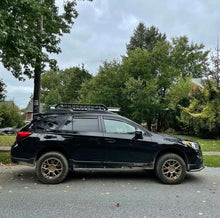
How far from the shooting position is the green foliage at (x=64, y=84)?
5469cm

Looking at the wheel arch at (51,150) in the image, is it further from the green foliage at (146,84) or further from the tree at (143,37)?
the tree at (143,37)

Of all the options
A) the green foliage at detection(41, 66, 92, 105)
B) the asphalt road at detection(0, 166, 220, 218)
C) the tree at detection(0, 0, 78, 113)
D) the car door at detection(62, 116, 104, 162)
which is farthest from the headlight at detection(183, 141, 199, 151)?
the green foliage at detection(41, 66, 92, 105)

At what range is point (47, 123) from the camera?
5781 millimetres

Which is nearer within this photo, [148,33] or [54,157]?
[54,157]

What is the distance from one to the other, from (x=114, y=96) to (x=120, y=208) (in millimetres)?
23349

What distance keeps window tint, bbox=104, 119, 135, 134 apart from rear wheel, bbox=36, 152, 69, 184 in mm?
1404

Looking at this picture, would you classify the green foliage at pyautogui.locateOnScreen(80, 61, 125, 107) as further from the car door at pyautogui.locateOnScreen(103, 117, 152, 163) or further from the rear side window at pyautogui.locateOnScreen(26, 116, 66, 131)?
the car door at pyautogui.locateOnScreen(103, 117, 152, 163)

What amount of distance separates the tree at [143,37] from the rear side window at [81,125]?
1572 inches

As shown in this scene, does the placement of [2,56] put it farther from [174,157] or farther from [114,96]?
[114,96]

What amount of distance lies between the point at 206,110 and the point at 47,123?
14.1 m

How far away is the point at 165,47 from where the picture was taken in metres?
29.0

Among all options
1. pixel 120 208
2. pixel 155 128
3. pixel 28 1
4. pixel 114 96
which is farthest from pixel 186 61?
pixel 120 208

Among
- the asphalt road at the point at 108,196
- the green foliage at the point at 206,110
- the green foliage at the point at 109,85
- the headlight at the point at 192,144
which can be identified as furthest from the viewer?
the green foliage at the point at 109,85

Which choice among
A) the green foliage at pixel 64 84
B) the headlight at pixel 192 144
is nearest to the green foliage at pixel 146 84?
the headlight at pixel 192 144
